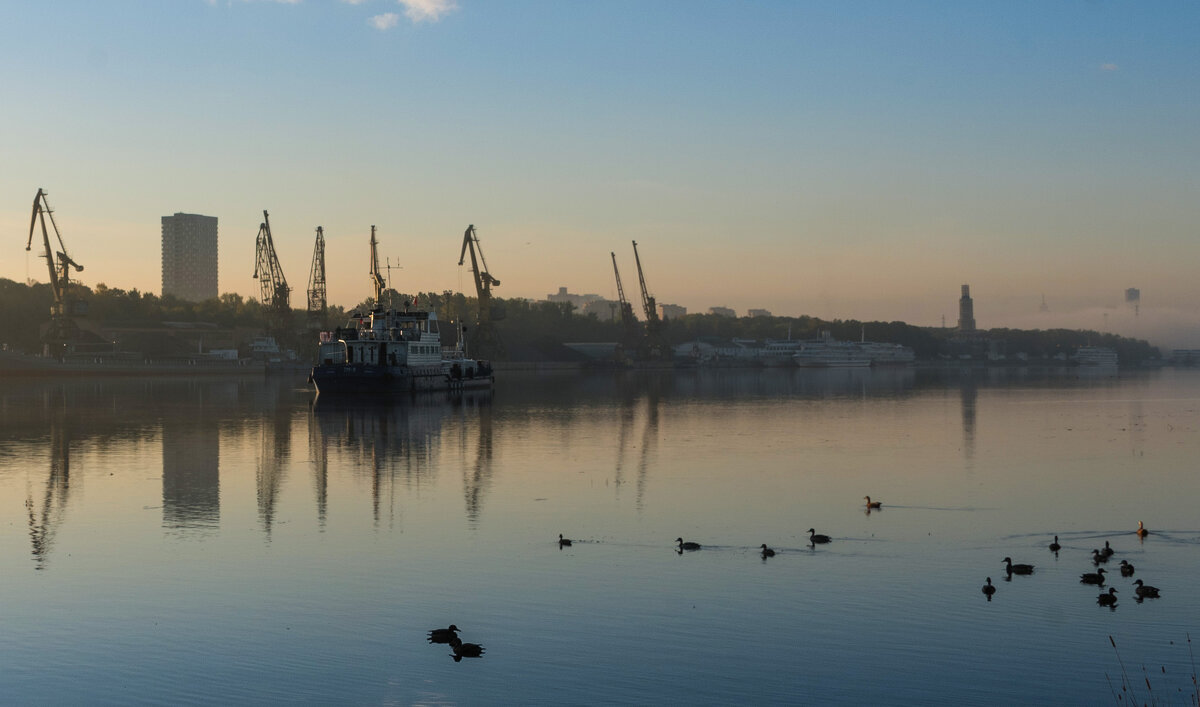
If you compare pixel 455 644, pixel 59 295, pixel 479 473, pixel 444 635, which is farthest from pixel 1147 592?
pixel 59 295

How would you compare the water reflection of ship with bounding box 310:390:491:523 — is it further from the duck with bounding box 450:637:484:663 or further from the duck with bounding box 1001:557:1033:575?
the duck with bounding box 1001:557:1033:575

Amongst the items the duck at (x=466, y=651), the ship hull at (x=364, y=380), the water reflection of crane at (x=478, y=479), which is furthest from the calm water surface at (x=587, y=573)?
the ship hull at (x=364, y=380)

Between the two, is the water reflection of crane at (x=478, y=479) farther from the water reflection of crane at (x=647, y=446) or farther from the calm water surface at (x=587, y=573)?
→ the water reflection of crane at (x=647, y=446)

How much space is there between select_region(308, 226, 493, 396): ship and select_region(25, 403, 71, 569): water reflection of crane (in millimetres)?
52332

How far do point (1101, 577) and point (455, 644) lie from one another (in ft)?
47.4

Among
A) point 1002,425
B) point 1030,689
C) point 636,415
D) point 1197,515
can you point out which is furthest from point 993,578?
point 636,415

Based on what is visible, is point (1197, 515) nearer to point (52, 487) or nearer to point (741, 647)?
point (741, 647)

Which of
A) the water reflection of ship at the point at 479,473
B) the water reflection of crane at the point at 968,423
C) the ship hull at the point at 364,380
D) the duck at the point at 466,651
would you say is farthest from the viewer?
the ship hull at the point at 364,380

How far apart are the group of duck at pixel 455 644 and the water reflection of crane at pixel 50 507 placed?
12.3 m

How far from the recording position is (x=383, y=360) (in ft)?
367

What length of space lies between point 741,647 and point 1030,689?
16.0ft

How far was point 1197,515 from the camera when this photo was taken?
34500 mm

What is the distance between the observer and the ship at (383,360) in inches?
4252

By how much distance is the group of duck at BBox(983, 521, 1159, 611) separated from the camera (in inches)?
897
